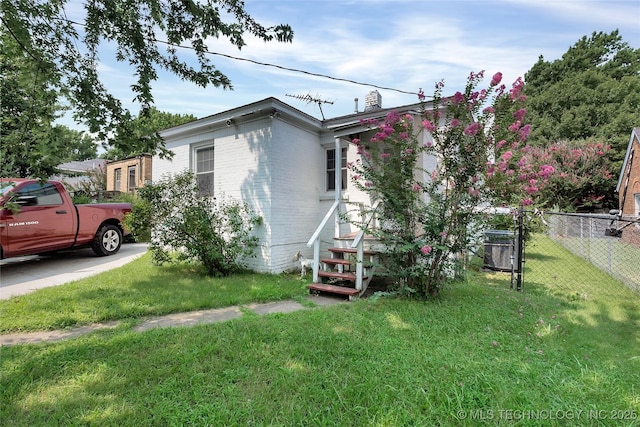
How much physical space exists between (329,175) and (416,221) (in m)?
3.84

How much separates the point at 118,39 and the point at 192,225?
134 inches

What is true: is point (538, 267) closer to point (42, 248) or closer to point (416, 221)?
point (416, 221)

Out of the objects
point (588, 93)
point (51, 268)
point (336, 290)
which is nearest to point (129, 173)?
point (51, 268)

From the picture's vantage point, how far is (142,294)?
4770mm

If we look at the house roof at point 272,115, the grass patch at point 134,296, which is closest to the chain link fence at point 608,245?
the house roof at point 272,115

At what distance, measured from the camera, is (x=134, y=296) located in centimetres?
465

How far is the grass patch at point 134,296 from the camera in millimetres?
3785

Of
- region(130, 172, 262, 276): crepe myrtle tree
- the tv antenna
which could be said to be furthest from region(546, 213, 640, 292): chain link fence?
the tv antenna

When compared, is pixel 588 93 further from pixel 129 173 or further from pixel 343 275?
pixel 129 173

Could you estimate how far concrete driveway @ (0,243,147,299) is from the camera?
5285 mm

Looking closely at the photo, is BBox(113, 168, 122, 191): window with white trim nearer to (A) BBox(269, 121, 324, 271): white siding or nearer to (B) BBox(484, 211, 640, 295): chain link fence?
(A) BBox(269, 121, 324, 271): white siding

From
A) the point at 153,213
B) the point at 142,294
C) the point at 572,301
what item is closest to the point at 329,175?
the point at 153,213

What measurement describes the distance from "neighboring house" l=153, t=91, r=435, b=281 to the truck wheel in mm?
2312

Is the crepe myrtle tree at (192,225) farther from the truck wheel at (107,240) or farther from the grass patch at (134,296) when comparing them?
the truck wheel at (107,240)
